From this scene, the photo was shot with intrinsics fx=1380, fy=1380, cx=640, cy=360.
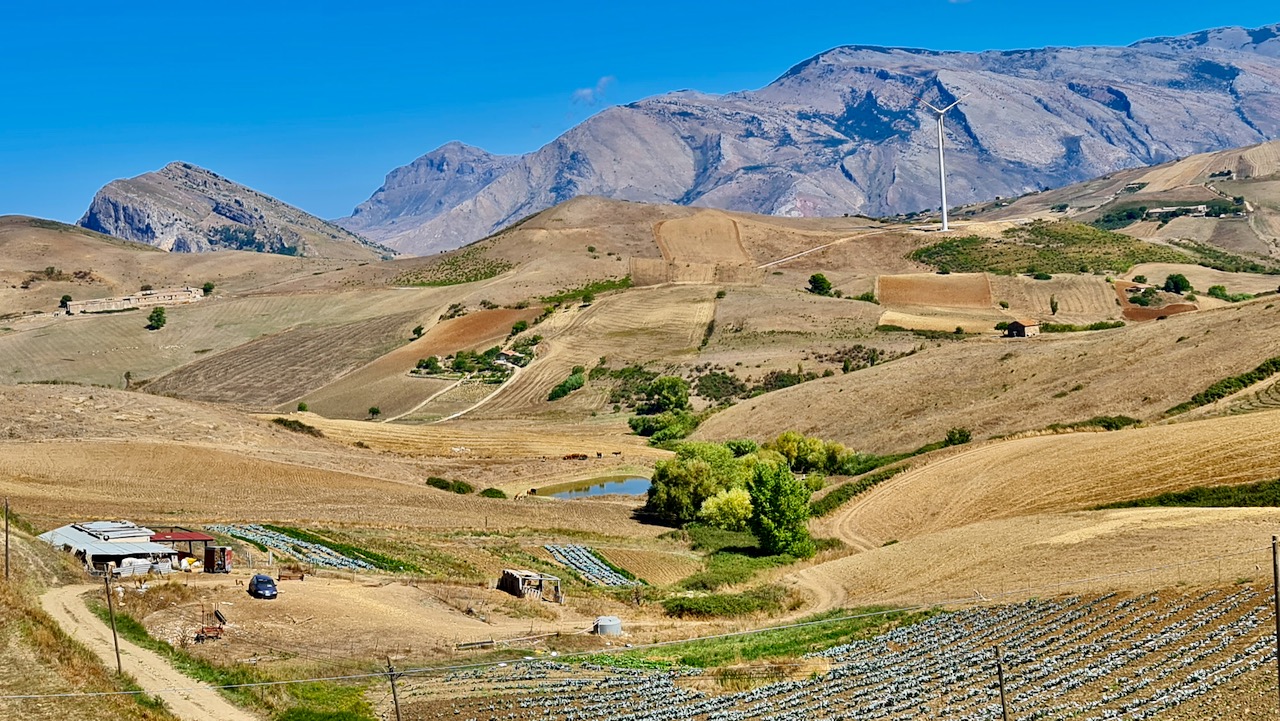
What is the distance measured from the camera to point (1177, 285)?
166 meters

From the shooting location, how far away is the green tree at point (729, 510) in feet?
250

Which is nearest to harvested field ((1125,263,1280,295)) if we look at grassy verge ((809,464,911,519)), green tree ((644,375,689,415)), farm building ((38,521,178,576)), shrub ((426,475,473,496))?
green tree ((644,375,689,415))

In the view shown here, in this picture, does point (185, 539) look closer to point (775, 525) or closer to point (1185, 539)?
point (775, 525)

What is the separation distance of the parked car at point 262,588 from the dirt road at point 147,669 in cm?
556

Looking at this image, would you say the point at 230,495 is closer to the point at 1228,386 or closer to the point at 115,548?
the point at 115,548

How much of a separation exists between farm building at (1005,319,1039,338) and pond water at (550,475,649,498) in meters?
46.6

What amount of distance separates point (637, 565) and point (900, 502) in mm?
16890

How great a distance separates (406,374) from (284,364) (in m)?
22.4

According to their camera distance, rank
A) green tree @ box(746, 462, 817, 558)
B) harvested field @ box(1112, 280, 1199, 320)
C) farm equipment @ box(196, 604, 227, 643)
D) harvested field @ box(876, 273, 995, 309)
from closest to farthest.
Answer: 1. farm equipment @ box(196, 604, 227, 643)
2. green tree @ box(746, 462, 817, 558)
3. harvested field @ box(1112, 280, 1199, 320)
4. harvested field @ box(876, 273, 995, 309)

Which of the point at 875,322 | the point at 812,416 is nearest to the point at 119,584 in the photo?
the point at 812,416

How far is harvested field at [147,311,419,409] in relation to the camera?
155125 millimetres

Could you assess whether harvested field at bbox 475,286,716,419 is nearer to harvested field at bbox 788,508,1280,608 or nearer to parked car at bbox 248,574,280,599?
harvested field at bbox 788,508,1280,608

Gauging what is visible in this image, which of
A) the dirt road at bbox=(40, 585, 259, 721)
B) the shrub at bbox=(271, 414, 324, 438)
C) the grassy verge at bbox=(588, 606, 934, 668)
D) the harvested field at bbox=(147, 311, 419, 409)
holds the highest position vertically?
the harvested field at bbox=(147, 311, 419, 409)

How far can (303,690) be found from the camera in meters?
37.5
